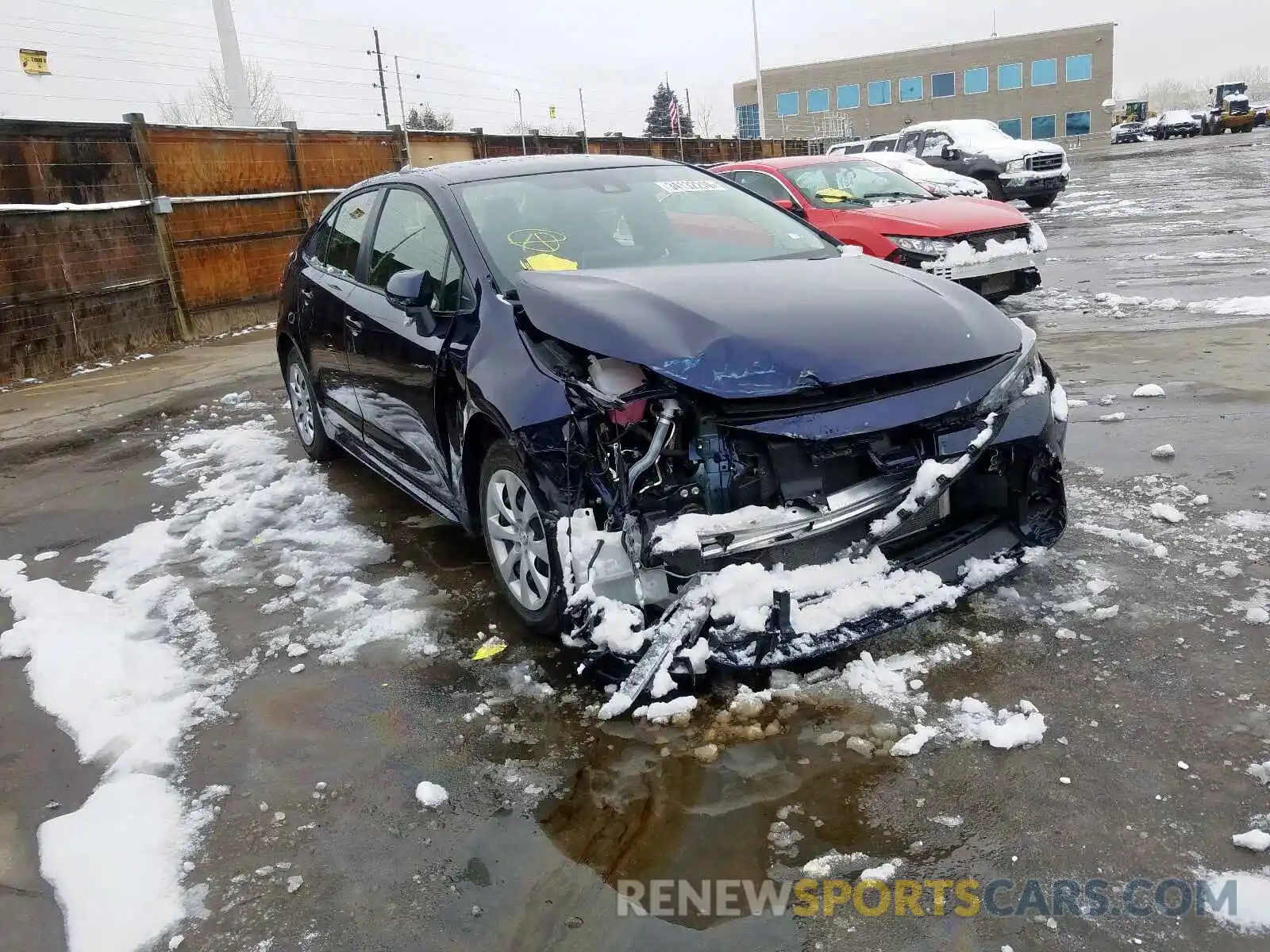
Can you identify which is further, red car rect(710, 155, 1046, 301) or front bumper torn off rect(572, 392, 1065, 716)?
red car rect(710, 155, 1046, 301)

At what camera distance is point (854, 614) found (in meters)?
2.93

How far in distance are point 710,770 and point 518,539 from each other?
1.14m

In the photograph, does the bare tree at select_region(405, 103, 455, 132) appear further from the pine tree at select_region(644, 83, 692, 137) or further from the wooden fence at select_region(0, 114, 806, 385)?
the wooden fence at select_region(0, 114, 806, 385)

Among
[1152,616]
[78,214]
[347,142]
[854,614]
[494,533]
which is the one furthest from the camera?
[347,142]

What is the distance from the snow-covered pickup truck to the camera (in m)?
17.4

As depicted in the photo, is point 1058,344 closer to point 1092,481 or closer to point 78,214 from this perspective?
point 1092,481

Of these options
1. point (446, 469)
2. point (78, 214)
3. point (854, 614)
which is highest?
point (78, 214)

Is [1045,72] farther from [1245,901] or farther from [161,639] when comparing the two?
[1245,901]

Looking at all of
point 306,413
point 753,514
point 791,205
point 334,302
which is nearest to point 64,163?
point 306,413

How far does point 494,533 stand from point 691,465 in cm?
99

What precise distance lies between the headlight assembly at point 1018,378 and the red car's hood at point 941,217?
15.4ft

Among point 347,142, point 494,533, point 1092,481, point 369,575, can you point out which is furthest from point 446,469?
point 347,142

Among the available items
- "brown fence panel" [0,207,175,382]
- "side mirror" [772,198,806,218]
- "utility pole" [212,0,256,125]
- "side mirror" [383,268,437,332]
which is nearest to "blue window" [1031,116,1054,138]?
"utility pole" [212,0,256,125]

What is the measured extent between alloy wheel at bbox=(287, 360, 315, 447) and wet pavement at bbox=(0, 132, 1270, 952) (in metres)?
1.58
